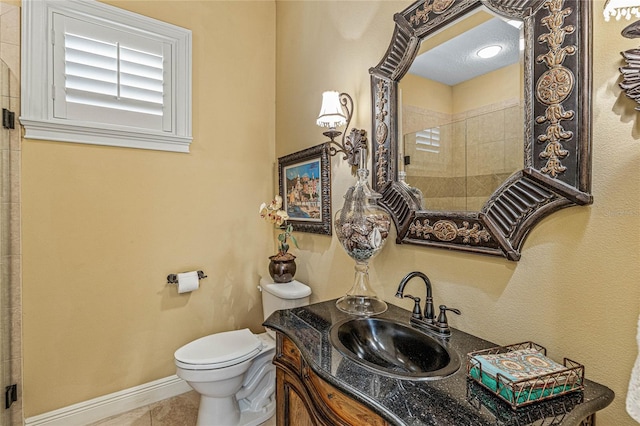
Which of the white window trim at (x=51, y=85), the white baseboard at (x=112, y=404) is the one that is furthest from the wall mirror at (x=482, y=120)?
the white baseboard at (x=112, y=404)

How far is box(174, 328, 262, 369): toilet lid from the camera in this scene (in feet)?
5.59

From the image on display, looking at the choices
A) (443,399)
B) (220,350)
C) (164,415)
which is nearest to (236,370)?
(220,350)

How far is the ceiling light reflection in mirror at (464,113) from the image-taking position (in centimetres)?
107

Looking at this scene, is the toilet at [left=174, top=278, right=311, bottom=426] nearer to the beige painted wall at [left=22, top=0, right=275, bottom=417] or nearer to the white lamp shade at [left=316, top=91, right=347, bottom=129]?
the beige painted wall at [left=22, top=0, right=275, bottom=417]

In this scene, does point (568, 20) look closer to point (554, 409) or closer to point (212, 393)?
point (554, 409)

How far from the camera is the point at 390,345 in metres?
1.28

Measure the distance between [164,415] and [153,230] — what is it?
1219mm

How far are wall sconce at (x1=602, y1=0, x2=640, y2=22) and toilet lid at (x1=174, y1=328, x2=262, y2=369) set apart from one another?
2.06 m

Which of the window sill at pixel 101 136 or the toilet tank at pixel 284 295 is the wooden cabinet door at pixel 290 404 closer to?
the toilet tank at pixel 284 295

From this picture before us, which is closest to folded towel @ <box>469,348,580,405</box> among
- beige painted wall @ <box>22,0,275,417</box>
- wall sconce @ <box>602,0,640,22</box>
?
wall sconce @ <box>602,0,640,22</box>

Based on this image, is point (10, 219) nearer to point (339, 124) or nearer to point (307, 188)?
point (307, 188)

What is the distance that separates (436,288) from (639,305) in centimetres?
62

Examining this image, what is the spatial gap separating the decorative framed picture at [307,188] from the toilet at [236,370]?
0.46m

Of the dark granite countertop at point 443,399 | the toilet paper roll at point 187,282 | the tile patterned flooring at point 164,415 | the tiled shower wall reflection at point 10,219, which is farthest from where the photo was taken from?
the toilet paper roll at point 187,282
